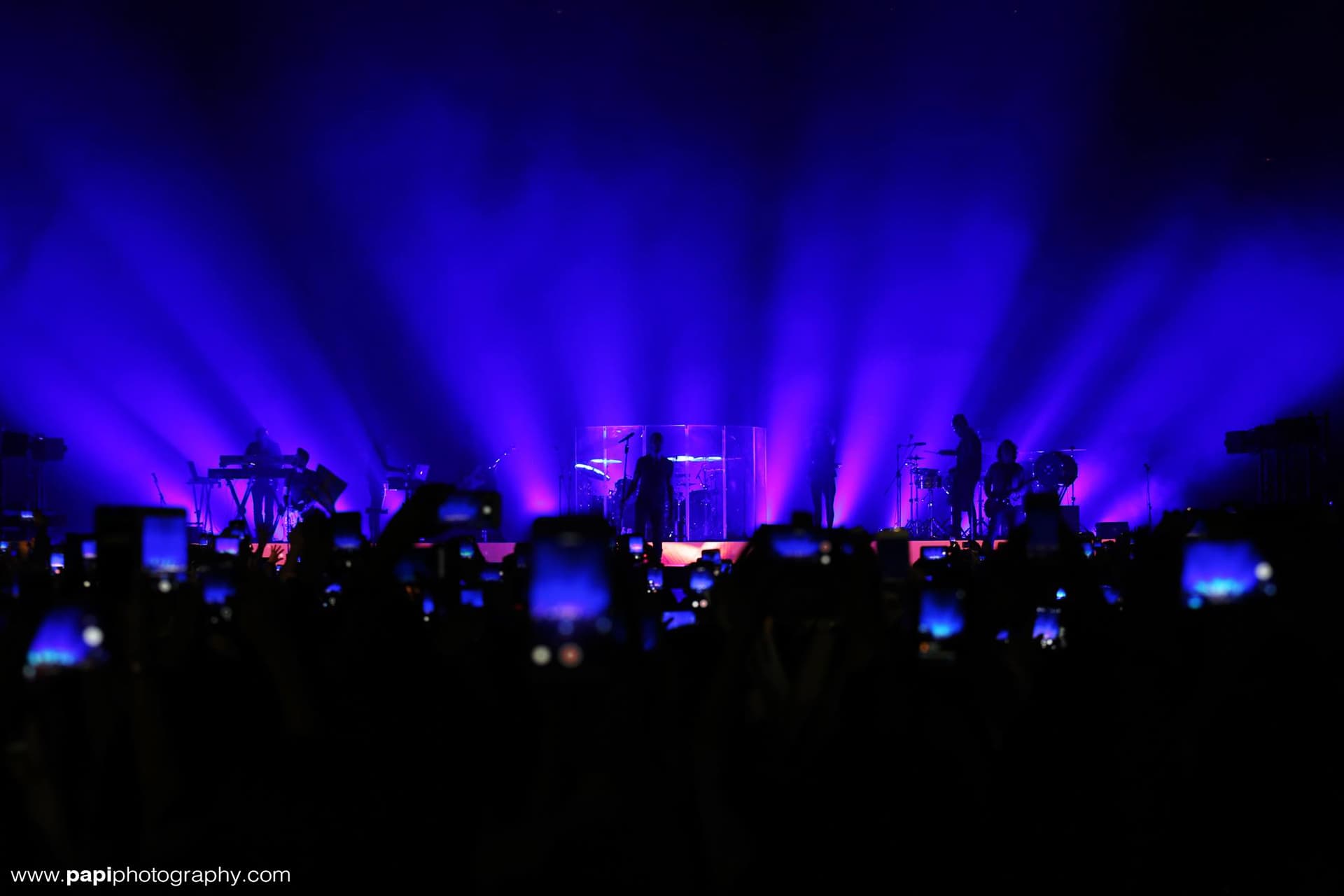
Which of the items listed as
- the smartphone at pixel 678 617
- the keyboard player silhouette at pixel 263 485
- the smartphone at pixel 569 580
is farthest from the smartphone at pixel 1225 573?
the keyboard player silhouette at pixel 263 485

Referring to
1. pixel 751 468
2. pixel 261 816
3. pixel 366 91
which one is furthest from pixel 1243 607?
pixel 366 91

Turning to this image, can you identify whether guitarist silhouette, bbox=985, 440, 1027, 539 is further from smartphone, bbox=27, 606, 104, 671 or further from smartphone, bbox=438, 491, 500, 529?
smartphone, bbox=27, 606, 104, 671

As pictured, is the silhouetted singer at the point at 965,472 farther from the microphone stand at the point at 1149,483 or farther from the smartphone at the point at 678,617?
the smartphone at the point at 678,617

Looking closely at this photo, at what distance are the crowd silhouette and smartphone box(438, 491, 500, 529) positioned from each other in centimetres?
11

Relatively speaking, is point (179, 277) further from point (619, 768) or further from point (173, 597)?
point (619, 768)

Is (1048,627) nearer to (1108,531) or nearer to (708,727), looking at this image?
(708,727)

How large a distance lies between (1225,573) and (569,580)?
2353 millimetres

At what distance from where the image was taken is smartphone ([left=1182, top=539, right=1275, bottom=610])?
4188 millimetres

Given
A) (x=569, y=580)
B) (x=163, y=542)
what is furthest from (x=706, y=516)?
(x=569, y=580)

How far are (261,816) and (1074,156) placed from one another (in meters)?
20.7

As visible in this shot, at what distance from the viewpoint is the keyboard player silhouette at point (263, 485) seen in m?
20.0

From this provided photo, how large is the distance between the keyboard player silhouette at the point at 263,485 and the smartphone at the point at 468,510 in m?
13.6

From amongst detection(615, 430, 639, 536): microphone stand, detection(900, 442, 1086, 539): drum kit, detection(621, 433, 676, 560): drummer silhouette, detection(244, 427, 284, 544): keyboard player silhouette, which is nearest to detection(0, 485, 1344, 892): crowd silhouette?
detection(621, 433, 676, 560): drummer silhouette

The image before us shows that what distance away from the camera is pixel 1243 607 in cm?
421
